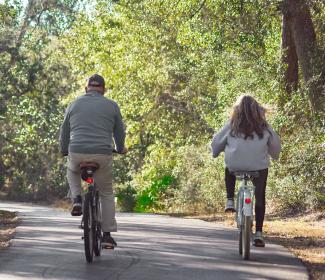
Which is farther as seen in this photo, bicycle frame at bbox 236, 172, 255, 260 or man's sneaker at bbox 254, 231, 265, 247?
man's sneaker at bbox 254, 231, 265, 247

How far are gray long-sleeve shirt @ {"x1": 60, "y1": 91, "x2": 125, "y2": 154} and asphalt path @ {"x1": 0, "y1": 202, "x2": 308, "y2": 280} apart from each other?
1.25m

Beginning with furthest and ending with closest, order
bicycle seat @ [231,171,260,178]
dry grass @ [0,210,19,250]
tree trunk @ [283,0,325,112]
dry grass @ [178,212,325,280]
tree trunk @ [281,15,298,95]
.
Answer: tree trunk @ [281,15,298,95]
tree trunk @ [283,0,325,112]
dry grass @ [0,210,19,250]
bicycle seat @ [231,171,260,178]
dry grass @ [178,212,325,280]

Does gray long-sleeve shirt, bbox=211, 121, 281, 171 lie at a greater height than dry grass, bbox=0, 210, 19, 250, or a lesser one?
greater

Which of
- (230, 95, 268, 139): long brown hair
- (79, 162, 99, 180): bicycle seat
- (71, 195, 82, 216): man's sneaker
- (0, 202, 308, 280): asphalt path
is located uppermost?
(230, 95, 268, 139): long brown hair

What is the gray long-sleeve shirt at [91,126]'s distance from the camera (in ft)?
34.2

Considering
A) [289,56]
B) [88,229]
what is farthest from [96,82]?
[289,56]

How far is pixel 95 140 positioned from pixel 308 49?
12.0 m

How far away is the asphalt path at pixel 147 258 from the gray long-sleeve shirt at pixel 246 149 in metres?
1.07

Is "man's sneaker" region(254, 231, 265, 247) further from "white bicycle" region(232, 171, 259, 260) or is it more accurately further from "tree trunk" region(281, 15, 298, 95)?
"tree trunk" region(281, 15, 298, 95)

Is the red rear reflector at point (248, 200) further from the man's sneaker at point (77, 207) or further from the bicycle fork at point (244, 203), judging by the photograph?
the man's sneaker at point (77, 207)

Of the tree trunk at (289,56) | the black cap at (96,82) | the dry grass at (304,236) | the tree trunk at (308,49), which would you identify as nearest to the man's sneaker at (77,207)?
the black cap at (96,82)

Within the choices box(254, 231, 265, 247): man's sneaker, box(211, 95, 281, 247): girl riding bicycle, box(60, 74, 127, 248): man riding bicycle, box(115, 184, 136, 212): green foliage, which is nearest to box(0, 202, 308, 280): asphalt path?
box(254, 231, 265, 247): man's sneaker

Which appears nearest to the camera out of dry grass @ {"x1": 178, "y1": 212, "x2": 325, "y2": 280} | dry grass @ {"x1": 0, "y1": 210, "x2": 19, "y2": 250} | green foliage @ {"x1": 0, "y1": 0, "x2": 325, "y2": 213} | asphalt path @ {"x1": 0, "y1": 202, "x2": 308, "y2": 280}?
asphalt path @ {"x1": 0, "y1": 202, "x2": 308, "y2": 280}

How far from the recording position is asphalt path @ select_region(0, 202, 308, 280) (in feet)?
30.7
